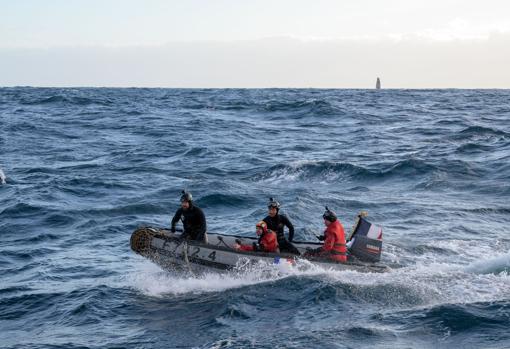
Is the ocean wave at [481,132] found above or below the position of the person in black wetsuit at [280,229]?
above

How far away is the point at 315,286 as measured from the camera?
16.2 meters

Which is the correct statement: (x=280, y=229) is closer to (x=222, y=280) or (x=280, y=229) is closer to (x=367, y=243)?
(x=222, y=280)

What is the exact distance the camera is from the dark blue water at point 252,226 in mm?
13953

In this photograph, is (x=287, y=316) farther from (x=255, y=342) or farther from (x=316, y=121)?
(x=316, y=121)

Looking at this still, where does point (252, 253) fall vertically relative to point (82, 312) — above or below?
above

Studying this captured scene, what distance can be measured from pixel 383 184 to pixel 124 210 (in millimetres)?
12538

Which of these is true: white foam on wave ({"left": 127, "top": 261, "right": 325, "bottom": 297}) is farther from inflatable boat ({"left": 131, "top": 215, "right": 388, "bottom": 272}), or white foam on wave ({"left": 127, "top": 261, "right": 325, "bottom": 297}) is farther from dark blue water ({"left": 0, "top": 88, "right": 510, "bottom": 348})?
inflatable boat ({"left": 131, "top": 215, "right": 388, "bottom": 272})

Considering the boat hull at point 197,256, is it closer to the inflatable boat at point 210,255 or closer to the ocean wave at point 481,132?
the inflatable boat at point 210,255

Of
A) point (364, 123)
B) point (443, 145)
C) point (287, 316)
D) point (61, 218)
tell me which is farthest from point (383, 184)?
point (364, 123)

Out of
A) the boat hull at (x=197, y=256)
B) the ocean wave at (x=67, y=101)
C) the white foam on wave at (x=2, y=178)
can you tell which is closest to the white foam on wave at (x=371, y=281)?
the boat hull at (x=197, y=256)

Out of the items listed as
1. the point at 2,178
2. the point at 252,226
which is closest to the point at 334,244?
the point at 252,226

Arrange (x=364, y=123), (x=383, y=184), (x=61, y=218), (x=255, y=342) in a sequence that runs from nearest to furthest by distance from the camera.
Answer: (x=255, y=342) → (x=61, y=218) → (x=383, y=184) → (x=364, y=123)

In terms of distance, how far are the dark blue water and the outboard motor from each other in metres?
0.64

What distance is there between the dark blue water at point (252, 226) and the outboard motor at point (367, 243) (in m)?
0.64
